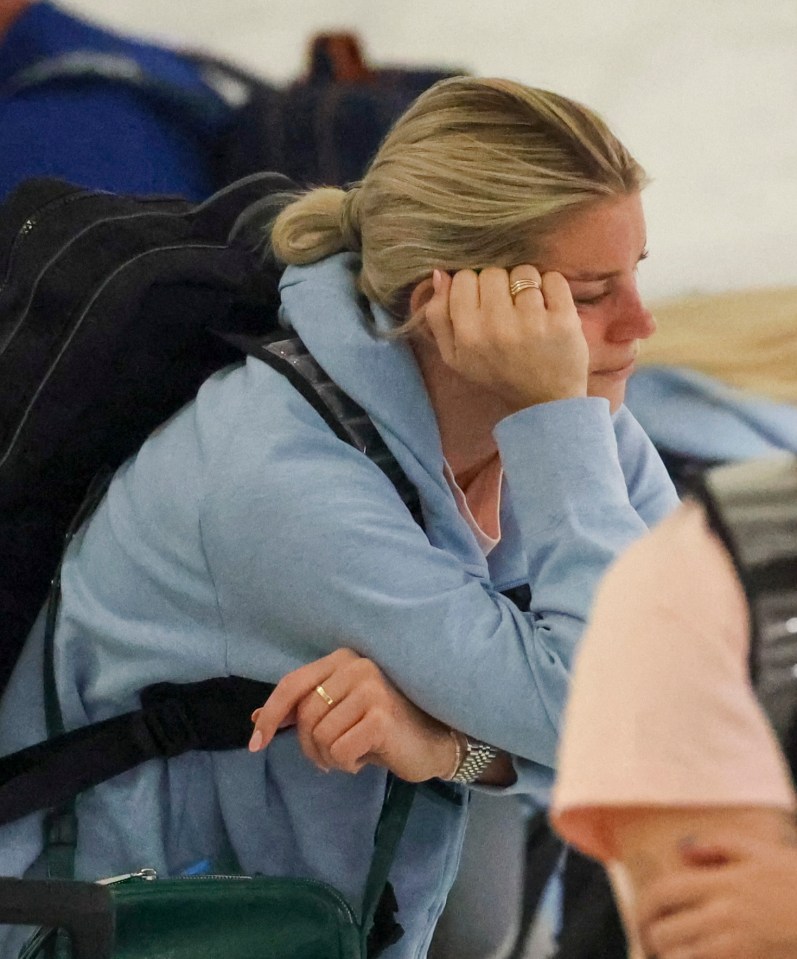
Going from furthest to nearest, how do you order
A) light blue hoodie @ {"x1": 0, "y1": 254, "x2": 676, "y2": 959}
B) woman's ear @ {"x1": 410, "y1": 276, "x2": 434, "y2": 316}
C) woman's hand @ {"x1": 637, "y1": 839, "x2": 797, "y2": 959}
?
woman's ear @ {"x1": 410, "y1": 276, "x2": 434, "y2": 316}, light blue hoodie @ {"x1": 0, "y1": 254, "x2": 676, "y2": 959}, woman's hand @ {"x1": 637, "y1": 839, "x2": 797, "y2": 959}

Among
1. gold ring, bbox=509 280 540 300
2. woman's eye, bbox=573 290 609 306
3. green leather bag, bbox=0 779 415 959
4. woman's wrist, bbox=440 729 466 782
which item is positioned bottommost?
green leather bag, bbox=0 779 415 959

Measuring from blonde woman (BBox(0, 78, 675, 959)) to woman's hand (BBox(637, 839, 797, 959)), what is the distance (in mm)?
207

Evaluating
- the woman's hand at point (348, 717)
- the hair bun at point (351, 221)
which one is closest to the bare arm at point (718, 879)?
the woman's hand at point (348, 717)

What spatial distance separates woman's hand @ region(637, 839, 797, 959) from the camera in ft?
1.11

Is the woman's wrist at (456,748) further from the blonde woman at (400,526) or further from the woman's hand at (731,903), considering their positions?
the woman's hand at (731,903)

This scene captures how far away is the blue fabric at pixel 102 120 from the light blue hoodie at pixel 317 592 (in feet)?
1.43

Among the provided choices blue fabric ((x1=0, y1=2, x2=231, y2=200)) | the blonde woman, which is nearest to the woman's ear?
the blonde woman

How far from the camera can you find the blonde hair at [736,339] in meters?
0.57

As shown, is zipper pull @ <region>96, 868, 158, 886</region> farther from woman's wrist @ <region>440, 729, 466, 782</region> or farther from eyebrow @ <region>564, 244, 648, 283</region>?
eyebrow @ <region>564, 244, 648, 283</region>

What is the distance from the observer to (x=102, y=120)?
110 centimetres

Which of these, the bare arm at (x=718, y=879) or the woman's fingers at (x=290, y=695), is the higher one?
the bare arm at (x=718, y=879)

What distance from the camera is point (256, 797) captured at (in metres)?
0.70

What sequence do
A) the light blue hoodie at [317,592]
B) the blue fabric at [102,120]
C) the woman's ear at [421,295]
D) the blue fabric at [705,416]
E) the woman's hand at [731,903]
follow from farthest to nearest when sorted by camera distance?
the blue fabric at [102,120] < the woman's ear at [421,295] < the light blue hoodie at [317,592] < the blue fabric at [705,416] < the woman's hand at [731,903]

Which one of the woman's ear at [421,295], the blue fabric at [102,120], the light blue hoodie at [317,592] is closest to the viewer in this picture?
the light blue hoodie at [317,592]
